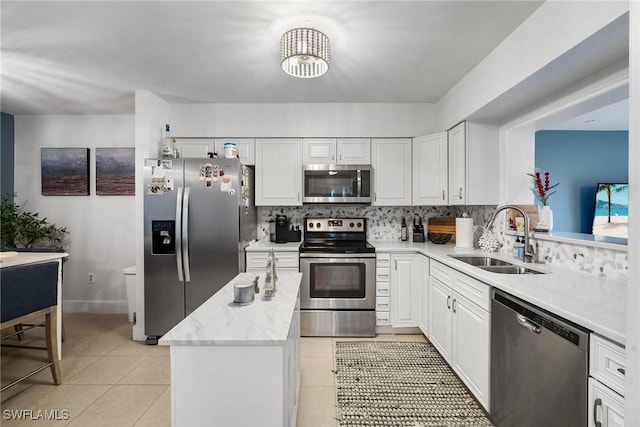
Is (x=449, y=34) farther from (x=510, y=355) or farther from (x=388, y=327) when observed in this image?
(x=388, y=327)

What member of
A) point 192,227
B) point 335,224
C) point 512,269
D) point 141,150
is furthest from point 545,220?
point 141,150

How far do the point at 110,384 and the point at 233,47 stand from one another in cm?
273

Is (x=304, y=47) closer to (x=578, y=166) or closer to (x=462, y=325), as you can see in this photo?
(x=462, y=325)

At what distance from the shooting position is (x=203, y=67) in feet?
8.22

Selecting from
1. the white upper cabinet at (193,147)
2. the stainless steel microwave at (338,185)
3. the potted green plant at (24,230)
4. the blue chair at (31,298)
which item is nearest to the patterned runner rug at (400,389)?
the stainless steel microwave at (338,185)

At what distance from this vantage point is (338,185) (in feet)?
10.9

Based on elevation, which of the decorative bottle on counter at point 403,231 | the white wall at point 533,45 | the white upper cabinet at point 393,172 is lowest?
the decorative bottle on counter at point 403,231

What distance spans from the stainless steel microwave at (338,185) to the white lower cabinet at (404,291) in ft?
2.54

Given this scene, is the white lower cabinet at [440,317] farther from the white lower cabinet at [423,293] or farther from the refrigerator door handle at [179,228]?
the refrigerator door handle at [179,228]

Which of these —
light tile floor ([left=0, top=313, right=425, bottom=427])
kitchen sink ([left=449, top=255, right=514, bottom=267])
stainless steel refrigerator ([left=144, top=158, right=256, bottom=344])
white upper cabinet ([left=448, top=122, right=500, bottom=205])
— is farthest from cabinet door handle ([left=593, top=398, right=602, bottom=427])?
stainless steel refrigerator ([left=144, top=158, right=256, bottom=344])

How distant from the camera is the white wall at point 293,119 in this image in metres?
3.39

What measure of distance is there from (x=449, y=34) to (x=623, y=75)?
998 millimetres

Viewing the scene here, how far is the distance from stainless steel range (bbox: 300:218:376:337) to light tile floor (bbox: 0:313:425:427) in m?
0.14

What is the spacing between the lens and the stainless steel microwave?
10.9 feet
